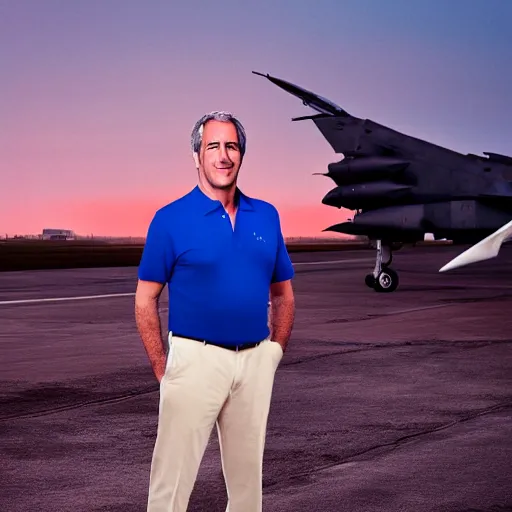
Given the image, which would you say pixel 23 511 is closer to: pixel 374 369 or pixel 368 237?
pixel 374 369

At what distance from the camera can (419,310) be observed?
18578 mm

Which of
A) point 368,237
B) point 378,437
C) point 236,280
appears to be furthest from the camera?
point 368,237

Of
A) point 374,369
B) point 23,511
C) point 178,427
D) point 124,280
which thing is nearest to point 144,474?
point 23,511

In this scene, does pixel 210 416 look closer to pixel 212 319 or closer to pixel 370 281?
pixel 212 319

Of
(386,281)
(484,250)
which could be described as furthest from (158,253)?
(386,281)

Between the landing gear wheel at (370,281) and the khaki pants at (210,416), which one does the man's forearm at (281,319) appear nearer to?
the khaki pants at (210,416)

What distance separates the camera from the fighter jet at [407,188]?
21766 millimetres

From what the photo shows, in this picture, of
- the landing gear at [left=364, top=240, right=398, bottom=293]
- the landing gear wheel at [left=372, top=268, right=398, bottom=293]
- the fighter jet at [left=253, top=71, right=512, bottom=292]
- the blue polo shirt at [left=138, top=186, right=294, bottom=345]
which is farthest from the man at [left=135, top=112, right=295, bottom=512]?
the landing gear wheel at [left=372, top=268, right=398, bottom=293]

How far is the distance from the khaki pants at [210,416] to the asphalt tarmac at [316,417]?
1.47m

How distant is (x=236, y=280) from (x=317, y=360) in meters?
7.99

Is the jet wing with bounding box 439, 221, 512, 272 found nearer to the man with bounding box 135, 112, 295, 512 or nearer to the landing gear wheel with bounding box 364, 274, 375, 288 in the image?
the man with bounding box 135, 112, 295, 512

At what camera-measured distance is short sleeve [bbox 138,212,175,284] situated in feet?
12.8

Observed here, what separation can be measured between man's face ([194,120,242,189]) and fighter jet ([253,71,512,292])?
17.7 metres

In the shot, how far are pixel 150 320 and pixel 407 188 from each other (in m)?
18.4
